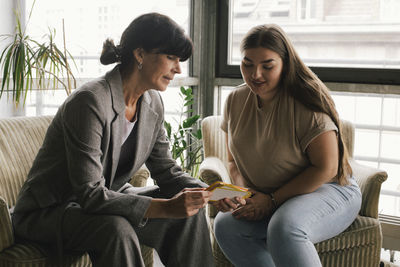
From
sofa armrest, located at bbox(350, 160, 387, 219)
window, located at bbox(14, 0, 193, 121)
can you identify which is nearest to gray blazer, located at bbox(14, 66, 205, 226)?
window, located at bbox(14, 0, 193, 121)

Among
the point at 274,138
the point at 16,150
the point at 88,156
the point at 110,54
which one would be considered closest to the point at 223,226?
the point at 274,138

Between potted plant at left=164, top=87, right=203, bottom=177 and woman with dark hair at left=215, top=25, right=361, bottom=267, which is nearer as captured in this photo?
woman with dark hair at left=215, top=25, right=361, bottom=267

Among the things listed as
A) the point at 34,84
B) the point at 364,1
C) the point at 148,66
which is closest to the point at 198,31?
the point at 364,1

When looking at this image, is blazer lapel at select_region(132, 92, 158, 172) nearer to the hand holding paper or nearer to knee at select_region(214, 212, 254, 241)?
the hand holding paper

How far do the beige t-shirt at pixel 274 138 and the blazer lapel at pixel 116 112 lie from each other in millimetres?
593

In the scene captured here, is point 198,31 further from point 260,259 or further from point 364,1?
point 260,259

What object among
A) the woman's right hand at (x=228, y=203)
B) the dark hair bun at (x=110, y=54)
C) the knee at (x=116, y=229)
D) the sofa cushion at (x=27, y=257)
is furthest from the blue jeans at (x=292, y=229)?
the dark hair bun at (x=110, y=54)

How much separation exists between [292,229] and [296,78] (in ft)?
2.14

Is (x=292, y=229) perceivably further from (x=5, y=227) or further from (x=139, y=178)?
(x=5, y=227)

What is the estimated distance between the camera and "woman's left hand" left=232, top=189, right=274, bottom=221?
1.91 metres

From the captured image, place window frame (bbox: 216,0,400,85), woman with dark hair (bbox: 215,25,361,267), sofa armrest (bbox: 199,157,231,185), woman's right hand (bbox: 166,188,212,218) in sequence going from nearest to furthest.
Result: woman's right hand (bbox: 166,188,212,218)
woman with dark hair (bbox: 215,25,361,267)
sofa armrest (bbox: 199,157,231,185)
window frame (bbox: 216,0,400,85)

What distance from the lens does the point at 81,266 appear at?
5.56 feet

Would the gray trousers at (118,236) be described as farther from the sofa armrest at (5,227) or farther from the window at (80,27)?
the window at (80,27)

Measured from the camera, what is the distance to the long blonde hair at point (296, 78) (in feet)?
6.36
